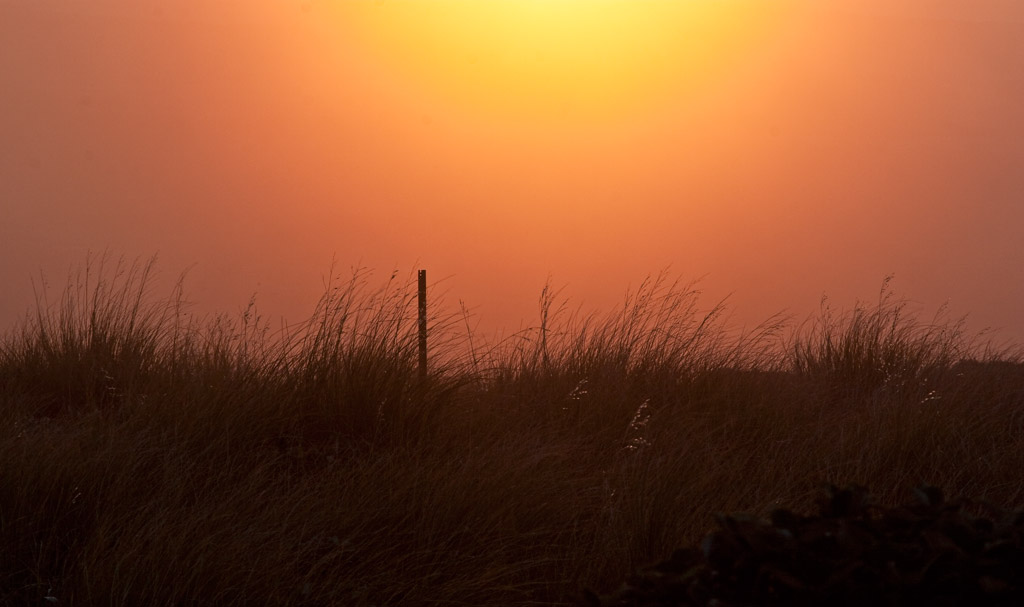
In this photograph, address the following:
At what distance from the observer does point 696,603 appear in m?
1.58

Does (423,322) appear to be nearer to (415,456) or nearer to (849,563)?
(415,456)

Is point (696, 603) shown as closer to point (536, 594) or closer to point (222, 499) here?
point (536, 594)

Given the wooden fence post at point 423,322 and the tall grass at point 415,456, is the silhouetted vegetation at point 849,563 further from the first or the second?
the wooden fence post at point 423,322

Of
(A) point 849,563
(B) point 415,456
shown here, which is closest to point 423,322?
(B) point 415,456

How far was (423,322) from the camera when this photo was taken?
17.9 feet

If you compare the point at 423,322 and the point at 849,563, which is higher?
the point at 423,322

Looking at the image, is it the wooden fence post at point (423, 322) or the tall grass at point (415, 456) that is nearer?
the tall grass at point (415, 456)

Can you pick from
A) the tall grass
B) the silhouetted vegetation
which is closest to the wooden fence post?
the tall grass

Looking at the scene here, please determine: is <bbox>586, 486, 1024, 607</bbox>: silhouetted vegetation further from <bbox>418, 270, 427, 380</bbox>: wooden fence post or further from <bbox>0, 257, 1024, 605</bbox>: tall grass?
<bbox>418, 270, 427, 380</bbox>: wooden fence post

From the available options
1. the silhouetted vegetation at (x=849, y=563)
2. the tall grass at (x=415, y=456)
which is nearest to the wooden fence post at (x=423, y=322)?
the tall grass at (x=415, y=456)

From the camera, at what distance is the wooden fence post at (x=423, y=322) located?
4.90m

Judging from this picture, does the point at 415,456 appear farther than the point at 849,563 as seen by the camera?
Yes

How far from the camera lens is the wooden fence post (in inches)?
193

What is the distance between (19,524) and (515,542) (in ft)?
5.27
